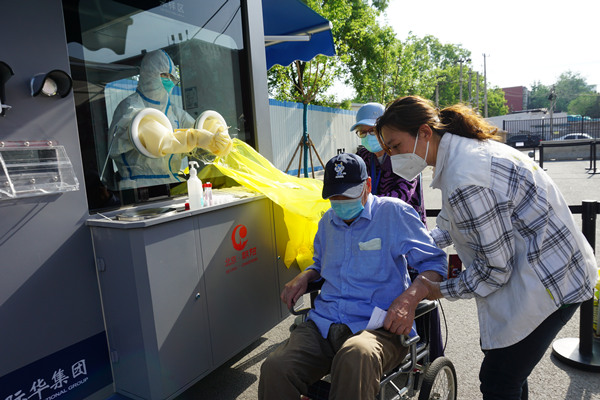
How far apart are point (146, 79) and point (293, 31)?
9.05 ft

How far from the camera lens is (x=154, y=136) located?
8.64 feet

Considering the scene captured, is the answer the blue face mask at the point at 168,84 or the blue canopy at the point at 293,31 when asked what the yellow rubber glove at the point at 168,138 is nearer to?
the blue face mask at the point at 168,84

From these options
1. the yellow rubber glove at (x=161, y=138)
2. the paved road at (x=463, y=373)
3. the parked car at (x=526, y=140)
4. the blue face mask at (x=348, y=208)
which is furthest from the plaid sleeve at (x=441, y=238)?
the parked car at (x=526, y=140)

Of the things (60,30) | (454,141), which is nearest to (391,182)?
(454,141)

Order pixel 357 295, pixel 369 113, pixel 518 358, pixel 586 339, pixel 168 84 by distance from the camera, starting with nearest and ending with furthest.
A: 1. pixel 518 358
2. pixel 357 295
3. pixel 586 339
4. pixel 168 84
5. pixel 369 113

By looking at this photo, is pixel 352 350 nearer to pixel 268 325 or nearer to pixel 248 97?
pixel 268 325

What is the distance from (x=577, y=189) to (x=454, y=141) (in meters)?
9.76

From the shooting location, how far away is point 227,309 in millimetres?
2684

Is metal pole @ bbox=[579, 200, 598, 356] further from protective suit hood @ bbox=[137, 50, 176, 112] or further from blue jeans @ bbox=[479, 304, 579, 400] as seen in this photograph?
protective suit hood @ bbox=[137, 50, 176, 112]

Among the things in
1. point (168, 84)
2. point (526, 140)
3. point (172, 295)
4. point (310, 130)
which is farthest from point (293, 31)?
point (526, 140)

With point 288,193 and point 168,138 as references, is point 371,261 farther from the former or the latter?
point 168,138

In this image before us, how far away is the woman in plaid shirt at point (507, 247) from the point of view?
1.50 meters

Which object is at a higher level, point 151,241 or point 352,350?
point 151,241

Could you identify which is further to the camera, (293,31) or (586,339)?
(293,31)
